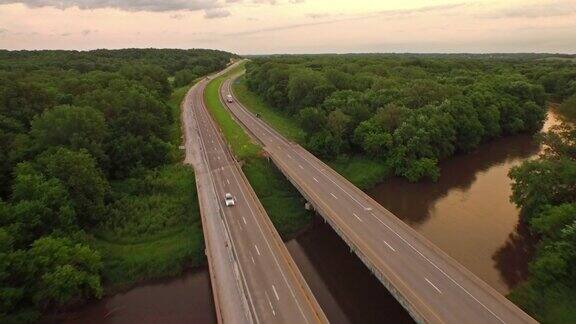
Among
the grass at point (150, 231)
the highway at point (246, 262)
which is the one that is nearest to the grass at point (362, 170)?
the highway at point (246, 262)

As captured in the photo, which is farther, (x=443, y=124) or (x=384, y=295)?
(x=443, y=124)

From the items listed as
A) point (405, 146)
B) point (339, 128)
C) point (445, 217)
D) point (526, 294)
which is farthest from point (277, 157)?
point (526, 294)

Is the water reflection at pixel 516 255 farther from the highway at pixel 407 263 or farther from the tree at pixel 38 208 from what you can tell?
the tree at pixel 38 208

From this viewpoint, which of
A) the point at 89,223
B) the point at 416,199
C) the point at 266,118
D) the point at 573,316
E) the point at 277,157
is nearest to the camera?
the point at 573,316

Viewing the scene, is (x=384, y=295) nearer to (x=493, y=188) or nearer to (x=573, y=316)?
(x=573, y=316)

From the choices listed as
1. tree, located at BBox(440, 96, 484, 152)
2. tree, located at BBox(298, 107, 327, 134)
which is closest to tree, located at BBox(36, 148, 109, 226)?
tree, located at BBox(298, 107, 327, 134)

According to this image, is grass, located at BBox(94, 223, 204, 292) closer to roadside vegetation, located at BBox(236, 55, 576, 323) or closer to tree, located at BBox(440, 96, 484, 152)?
roadside vegetation, located at BBox(236, 55, 576, 323)

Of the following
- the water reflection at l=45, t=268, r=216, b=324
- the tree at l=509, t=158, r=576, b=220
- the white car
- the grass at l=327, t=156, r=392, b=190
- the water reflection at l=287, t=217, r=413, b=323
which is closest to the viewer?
the water reflection at l=287, t=217, r=413, b=323
